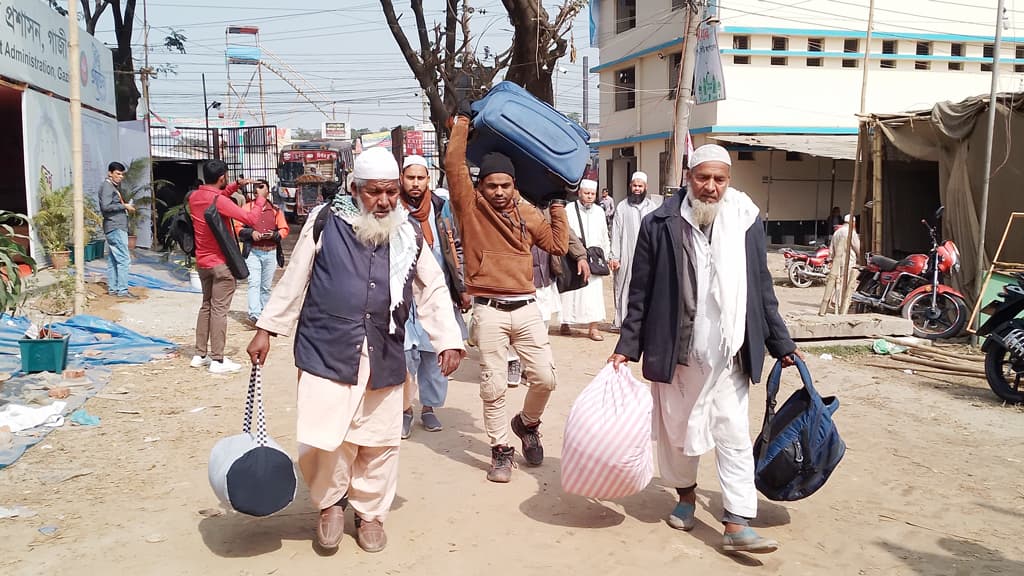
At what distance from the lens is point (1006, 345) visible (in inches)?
269

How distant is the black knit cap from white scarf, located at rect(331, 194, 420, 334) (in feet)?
2.80

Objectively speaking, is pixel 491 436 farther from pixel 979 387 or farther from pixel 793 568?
pixel 979 387

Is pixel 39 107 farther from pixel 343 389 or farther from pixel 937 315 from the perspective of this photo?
pixel 937 315

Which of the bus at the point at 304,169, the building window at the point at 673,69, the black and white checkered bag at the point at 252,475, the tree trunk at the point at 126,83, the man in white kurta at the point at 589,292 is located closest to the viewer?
the black and white checkered bag at the point at 252,475

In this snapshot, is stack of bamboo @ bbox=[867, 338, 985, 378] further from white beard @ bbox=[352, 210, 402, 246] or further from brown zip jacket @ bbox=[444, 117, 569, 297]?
white beard @ bbox=[352, 210, 402, 246]

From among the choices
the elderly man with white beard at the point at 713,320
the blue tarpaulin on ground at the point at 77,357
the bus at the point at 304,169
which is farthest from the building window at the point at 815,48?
the elderly man with white beard at the point at 713,320

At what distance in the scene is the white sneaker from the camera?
7695 mm

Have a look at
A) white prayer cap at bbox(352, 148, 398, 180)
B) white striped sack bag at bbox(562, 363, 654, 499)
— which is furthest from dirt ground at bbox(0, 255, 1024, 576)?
white prayer cap at bbox(352, 148, 398, 180)

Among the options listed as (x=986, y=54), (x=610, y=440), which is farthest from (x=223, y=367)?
(x=986, y=54)

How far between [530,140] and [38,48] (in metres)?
10.7

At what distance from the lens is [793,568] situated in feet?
12.1

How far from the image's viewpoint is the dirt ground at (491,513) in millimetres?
3730

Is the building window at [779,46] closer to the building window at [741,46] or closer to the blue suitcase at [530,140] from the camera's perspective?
the building window at [741,46]

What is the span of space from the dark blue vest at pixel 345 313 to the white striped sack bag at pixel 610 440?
2.91ft
